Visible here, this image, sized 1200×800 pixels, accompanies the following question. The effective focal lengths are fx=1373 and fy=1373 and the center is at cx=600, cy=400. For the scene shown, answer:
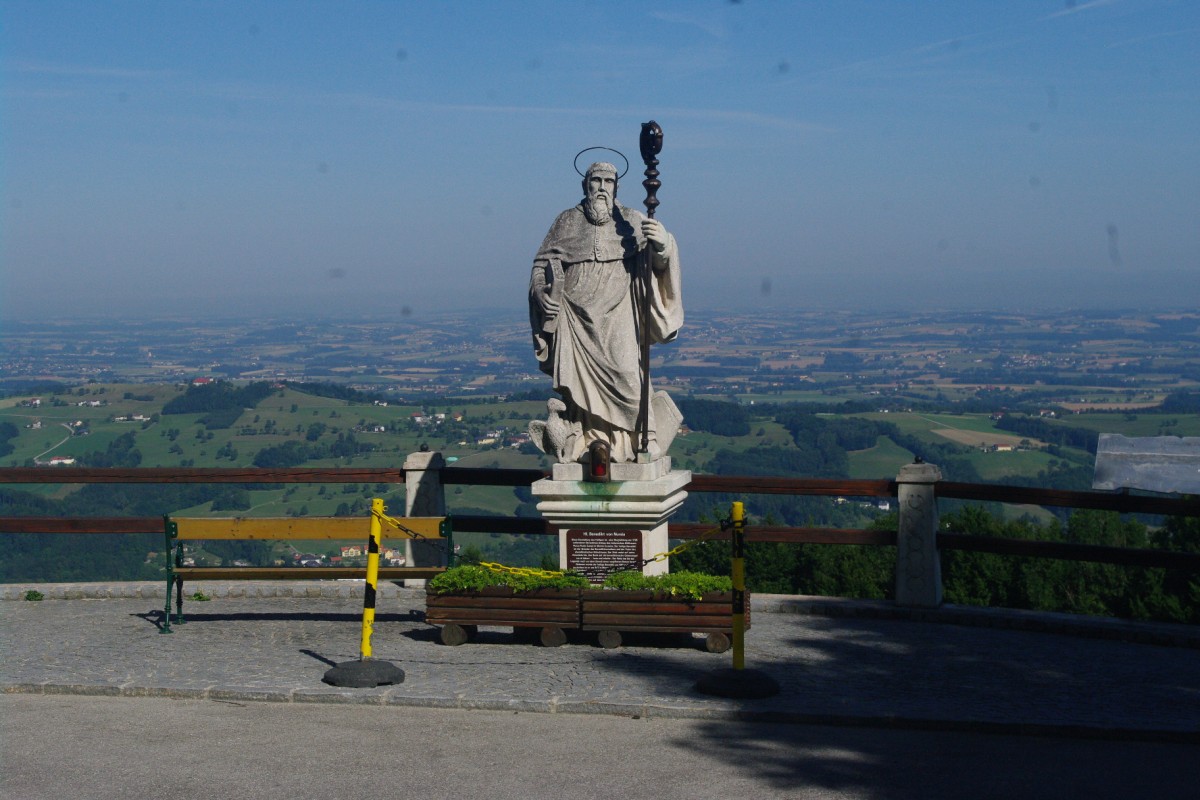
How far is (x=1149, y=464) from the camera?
35.8 ft

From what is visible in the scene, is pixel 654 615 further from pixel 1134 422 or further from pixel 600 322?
pixel 1134 422

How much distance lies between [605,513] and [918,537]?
2.67 metres

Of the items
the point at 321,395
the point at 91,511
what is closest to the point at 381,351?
the point at 321,395

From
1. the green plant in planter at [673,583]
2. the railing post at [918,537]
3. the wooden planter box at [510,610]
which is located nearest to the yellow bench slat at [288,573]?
the wooden planter box at [510,610]

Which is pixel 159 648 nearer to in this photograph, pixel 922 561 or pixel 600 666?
pixel 600 666

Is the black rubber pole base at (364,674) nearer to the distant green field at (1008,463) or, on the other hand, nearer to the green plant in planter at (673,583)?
the green plant in planter at (673,583)

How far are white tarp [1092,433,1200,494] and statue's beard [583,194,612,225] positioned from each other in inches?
174

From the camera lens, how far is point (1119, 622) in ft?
34.8

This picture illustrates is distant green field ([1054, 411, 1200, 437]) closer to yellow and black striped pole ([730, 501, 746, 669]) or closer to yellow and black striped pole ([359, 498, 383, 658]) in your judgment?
yellow and black striped pole ([730, 501, 746, 669])

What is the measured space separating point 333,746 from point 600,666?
234cm

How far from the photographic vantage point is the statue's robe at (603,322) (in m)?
10.8

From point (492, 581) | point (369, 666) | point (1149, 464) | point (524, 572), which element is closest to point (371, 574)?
point (369, 666)

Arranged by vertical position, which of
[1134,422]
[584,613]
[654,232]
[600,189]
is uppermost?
[600,189]

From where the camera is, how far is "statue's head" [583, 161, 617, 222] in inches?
431
